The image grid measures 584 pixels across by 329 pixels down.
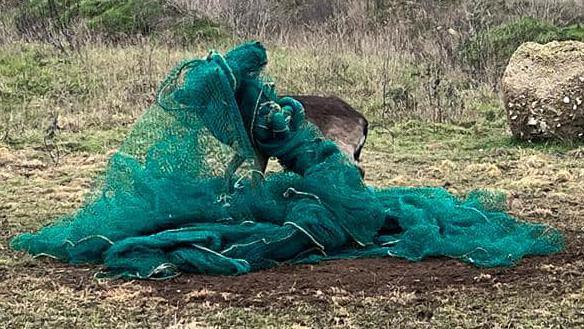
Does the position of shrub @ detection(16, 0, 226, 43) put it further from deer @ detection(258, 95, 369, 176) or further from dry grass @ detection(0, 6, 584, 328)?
deer @ detection(258, 95, 369, 176)

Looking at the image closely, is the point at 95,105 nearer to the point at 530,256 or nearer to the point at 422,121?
the point at 422,121

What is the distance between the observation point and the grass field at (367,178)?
4.47 m

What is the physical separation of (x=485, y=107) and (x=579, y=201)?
478 centimetres

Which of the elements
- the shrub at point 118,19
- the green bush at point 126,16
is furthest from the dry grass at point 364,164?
the green bush at point 126,16

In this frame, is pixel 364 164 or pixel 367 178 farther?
pixel 364 164

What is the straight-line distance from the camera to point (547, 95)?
31.3 ft

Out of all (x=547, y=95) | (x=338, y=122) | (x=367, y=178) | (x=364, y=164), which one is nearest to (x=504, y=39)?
(x=547, y=95)

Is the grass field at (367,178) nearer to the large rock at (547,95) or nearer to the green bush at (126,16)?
the large rock at (547,95)

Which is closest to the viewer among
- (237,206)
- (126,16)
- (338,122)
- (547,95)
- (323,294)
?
(323,294)

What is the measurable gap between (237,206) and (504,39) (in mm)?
10157

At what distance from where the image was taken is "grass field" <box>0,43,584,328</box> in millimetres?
4473

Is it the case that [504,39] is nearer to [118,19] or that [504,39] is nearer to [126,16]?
Result: [126,16]

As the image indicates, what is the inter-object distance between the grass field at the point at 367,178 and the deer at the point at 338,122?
3.80ft

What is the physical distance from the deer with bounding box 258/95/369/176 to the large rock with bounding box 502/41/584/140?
125 inches
